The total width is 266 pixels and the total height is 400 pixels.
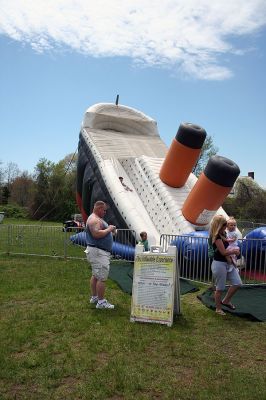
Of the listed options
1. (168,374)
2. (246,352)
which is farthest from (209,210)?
(168,374)

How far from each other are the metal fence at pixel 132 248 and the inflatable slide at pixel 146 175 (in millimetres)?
691

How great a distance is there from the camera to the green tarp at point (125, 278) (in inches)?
319

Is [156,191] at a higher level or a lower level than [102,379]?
higher

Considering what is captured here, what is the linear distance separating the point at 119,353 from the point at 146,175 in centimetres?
867

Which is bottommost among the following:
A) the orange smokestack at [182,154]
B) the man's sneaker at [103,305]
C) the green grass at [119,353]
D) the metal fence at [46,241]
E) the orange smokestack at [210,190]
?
the green grass at [119,353]

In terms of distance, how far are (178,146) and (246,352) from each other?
7.48m

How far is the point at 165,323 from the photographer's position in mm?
5777

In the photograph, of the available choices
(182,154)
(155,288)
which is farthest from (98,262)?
(182,154)

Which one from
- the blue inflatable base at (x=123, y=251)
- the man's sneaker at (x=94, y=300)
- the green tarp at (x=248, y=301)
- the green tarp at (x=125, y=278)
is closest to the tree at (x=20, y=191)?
the blue inflatable base at (x=123, y=251)

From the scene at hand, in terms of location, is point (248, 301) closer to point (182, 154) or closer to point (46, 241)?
point (182, 154)

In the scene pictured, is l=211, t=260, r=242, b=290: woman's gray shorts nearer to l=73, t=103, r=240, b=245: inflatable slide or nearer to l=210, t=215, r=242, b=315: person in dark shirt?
l=210, t=215, r=242, b=315: person in dark shirt

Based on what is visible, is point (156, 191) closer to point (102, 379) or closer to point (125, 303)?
point (125, 303)

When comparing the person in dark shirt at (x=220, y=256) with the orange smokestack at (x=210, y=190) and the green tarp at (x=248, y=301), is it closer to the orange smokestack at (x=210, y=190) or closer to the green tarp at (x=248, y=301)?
the green tarp at (x=248, y=301)

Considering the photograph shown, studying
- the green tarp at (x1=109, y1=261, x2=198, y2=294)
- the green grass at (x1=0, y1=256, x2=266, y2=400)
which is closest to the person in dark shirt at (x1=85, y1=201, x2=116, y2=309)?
the green grass at (x1=0, y1=256, x2=266, y2=400)
